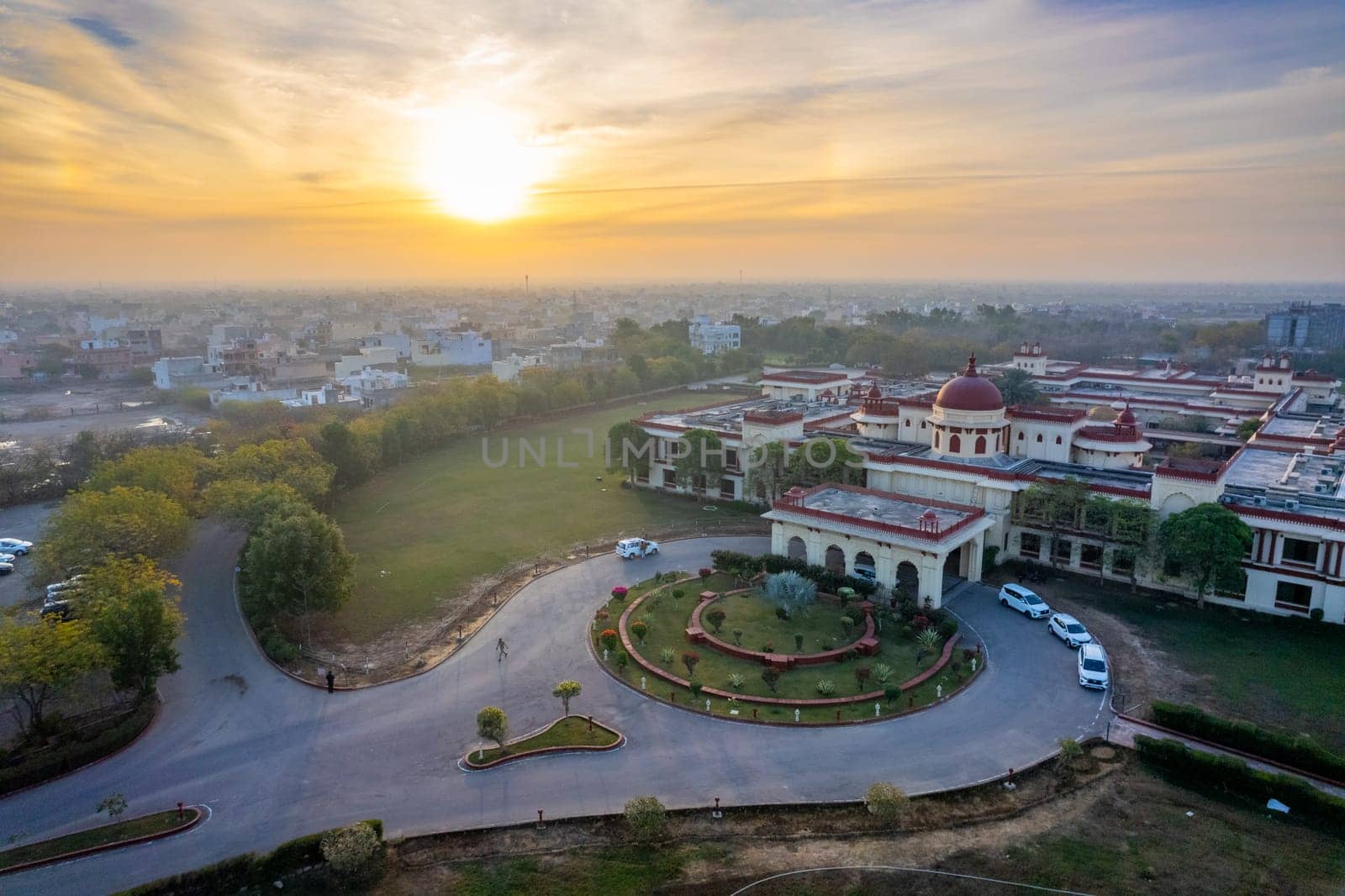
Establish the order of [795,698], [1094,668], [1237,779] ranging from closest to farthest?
[1237,779] < [795,698] < [1094,668]

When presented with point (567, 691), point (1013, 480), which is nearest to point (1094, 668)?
point (1013, 480)

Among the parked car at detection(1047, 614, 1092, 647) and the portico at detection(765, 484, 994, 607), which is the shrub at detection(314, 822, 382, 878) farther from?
the parked car at detection(1047, 614, 1092, 647)

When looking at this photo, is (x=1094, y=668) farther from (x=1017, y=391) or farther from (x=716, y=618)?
(x=1017, y=391)

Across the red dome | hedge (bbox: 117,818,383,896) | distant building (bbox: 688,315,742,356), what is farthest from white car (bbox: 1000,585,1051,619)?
distant building (bbox: 688,315,742,356)

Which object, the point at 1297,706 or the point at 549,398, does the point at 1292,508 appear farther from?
the point at 549,398

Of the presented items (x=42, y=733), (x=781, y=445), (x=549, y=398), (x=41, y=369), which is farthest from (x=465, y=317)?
(x=42, y=733)

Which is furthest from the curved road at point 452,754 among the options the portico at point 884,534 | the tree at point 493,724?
the portico at point 884,534
